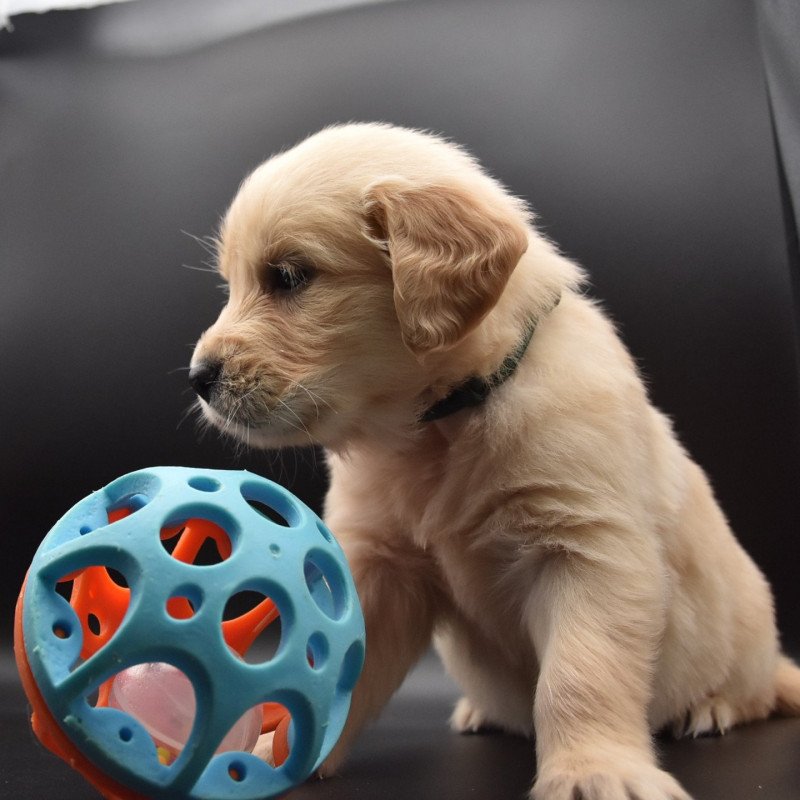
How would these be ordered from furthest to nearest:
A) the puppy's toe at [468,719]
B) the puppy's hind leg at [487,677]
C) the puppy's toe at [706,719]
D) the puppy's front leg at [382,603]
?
1. the puppy's toe at [468,719]
2. the puppy's toe at [706,719]
3. the puppy's hind leg at [487,677]
4. the puppy's front leg at [382,603]

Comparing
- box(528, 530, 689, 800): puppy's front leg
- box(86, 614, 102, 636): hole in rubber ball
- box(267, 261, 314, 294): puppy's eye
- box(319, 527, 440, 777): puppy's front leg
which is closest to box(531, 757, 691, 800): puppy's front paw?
box(528, 530, 689, 800): puppy's front leg

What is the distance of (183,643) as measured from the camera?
144 centimetres

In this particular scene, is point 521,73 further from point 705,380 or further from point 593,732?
point 593,732

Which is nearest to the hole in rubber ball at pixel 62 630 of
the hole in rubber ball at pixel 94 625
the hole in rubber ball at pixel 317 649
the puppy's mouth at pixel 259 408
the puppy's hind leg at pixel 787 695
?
the hole in rubber ball at pixel 94 625

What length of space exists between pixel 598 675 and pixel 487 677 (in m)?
0.54

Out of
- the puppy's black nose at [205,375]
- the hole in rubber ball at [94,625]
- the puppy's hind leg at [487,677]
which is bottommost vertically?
the puppy's hind leg at [487,677]

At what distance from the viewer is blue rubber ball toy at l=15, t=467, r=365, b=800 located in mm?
1445

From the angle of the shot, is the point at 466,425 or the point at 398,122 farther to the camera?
the point at 398,122

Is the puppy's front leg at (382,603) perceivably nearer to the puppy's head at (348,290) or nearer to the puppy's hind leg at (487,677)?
the puppy's hind leg at (487,677)

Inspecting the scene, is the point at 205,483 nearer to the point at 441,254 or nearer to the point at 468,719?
the point at 441,254

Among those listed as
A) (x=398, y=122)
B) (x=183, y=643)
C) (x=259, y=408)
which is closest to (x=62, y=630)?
(x=183, y=643)

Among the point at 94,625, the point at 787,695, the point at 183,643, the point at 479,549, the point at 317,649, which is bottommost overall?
the point at 787,695

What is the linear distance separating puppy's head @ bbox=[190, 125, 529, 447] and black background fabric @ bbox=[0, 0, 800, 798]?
4.12ft

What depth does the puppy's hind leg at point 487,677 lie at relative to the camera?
2.28m
